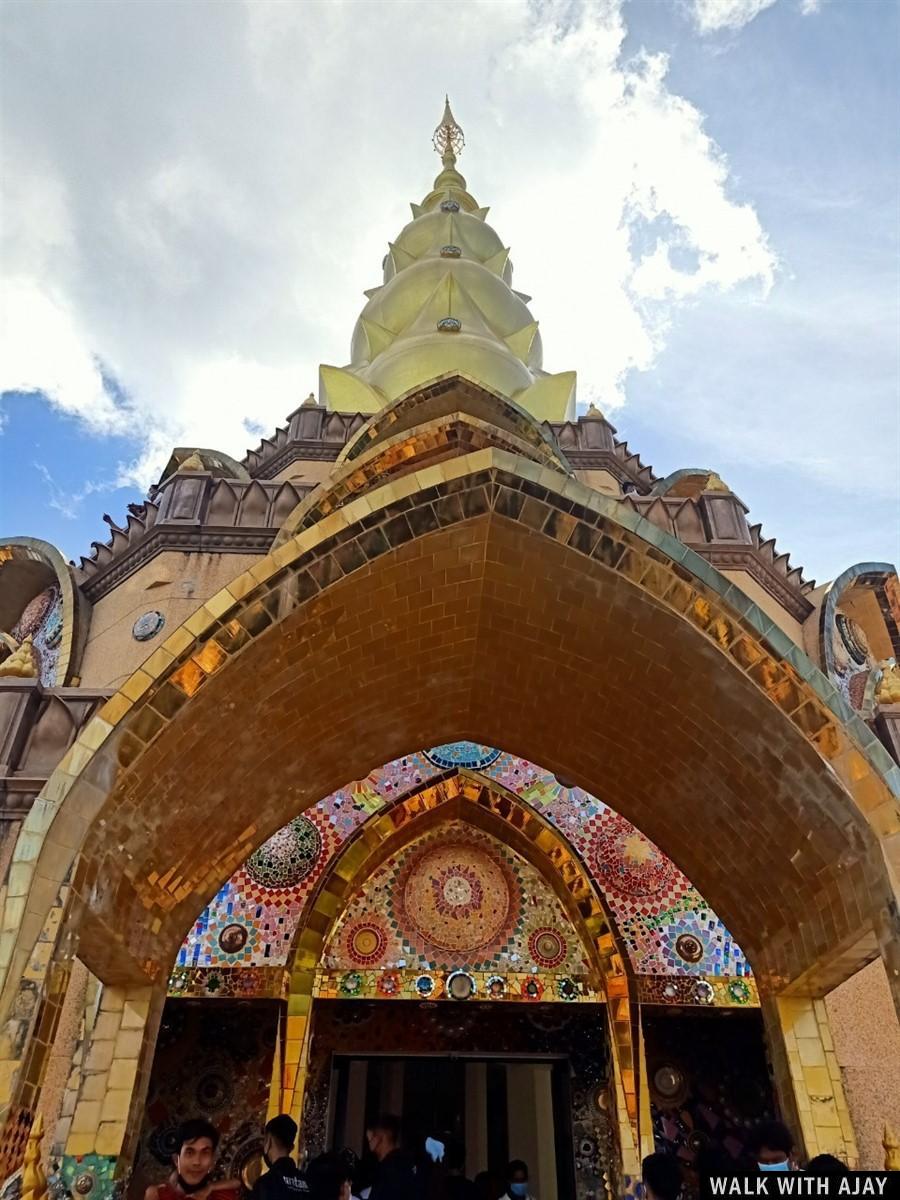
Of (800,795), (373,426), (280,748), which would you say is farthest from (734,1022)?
(373,426)

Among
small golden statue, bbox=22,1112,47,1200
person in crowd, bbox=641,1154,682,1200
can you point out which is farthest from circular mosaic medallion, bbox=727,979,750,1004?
small golden statue, bbox=22,1112,47,1200

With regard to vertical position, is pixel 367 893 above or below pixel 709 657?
below

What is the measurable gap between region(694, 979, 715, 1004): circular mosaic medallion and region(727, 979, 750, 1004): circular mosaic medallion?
0.15m

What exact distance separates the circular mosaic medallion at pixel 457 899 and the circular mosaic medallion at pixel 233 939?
4.78ft

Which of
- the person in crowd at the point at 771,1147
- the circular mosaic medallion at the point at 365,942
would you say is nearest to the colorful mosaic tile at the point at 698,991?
the circular mosaic medallion at the point at 365,942

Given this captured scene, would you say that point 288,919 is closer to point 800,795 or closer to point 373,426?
point 800,795

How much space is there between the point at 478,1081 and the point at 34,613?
728 cm

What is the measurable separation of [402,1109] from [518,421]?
7.91 meters

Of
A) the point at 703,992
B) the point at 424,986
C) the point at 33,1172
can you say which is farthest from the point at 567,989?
the point at 33,1172

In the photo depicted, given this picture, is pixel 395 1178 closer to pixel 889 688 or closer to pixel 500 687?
pixel 500 687

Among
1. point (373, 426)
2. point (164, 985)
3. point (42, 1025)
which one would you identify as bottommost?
point (42, 1025)

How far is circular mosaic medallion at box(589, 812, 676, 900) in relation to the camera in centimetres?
783

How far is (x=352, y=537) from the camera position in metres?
5.51

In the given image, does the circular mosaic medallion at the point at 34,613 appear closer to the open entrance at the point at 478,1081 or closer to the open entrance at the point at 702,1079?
the open entrance at the point at 478,1081
